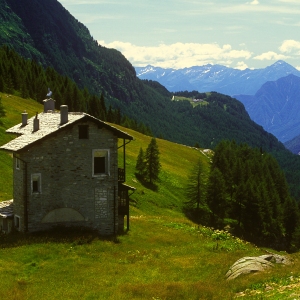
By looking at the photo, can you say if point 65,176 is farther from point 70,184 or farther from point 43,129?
point 43,129

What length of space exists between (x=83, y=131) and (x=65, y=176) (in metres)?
3.88

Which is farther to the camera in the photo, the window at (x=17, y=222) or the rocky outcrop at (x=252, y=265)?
the window at (x=17, y=222)

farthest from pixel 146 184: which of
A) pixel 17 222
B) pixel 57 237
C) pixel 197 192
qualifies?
pixel 57 237

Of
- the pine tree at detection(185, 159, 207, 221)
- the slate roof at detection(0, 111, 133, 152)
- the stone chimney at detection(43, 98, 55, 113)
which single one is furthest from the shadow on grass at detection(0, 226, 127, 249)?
the pine tree at detection(185, 159, 207, 221)

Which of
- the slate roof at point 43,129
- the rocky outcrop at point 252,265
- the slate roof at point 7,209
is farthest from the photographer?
the slate roof at point 7,209

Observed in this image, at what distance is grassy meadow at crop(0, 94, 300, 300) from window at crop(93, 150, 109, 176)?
494cm

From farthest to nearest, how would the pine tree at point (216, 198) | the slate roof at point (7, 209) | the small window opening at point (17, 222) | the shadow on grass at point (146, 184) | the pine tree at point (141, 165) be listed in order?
the pine tree at point (141, 165) → the shadow on grass at point (146, 184) → the pine tree at point (216, 198) → the slate roof at point (7, 209) → the small window opening at point (17, 222)

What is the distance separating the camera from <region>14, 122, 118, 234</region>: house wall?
35.3m

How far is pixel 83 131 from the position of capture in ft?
121

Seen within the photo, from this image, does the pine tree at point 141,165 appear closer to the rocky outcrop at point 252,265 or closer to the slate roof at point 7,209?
the slate roof at point 7,209

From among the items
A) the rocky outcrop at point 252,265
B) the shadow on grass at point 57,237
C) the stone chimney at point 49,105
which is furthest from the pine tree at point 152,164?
the rocky outcrop at point 252,265

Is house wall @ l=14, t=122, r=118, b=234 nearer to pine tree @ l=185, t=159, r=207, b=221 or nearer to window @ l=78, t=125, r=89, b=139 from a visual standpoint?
window @ l=78, t=125, r=89, b=139

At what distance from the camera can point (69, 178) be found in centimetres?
3612

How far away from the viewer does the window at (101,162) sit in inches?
1464
